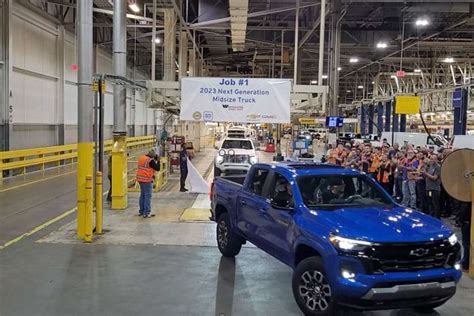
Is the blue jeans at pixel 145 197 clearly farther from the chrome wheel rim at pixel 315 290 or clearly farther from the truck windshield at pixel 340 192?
the chrome wheel rim at pixel 315 290

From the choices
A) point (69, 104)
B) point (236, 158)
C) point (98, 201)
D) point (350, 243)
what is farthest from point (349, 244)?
point (69, 104)

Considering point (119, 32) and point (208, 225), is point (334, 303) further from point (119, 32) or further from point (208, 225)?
point (119, 32)

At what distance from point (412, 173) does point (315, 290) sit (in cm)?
821

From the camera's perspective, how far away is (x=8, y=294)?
6449 mm

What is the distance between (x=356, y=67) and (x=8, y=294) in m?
38.6

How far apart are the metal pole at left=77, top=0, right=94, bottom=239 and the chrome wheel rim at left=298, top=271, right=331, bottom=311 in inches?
212

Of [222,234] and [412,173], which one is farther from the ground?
[412,173]

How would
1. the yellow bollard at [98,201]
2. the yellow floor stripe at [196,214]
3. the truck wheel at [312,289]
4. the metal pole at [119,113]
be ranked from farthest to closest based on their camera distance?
the metal pole at [119,113], the yellow floor stripe at [196,214], the yellow bollard at [98,201], the truck wheel at [312,289]

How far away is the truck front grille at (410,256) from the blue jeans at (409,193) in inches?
303

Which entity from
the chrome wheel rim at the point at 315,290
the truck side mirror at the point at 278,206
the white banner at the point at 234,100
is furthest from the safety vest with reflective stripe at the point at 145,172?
the chrome wheel rim at the point at 315,290

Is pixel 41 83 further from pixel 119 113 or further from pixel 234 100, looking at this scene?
pixel 234 100

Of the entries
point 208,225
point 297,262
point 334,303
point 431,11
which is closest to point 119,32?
point 208,225

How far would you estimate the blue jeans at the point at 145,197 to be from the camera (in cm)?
1195

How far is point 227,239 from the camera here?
8.37m
